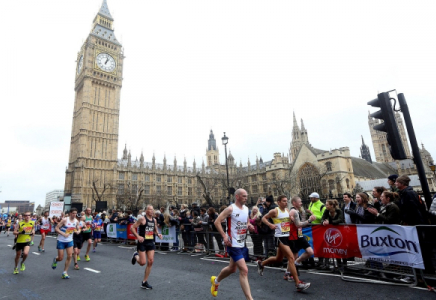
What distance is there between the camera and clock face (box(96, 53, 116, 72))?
216 feet

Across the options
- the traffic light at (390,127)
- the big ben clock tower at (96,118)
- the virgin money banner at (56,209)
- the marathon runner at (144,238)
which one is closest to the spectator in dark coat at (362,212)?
the traffic light at (390,127)

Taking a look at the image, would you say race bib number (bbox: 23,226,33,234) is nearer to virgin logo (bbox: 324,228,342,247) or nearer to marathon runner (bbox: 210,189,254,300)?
marathon runner (bbox: 210,189,254,300)

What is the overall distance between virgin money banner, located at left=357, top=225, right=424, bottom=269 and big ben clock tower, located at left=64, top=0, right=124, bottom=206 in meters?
58.6

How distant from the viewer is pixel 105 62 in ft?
220

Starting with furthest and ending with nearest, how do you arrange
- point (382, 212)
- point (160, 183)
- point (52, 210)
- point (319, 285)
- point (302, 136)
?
point (302, 136)
point (160, 183)
point (52, 210)
point (382, 212)
point (319, 285)

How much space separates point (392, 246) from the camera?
19.1 feet

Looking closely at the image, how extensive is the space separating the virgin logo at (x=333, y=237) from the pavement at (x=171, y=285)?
2.66 ft

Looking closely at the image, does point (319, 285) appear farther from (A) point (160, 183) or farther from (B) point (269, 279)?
(A) point (160, 183)

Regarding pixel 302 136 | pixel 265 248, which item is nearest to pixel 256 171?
pixel 302 136

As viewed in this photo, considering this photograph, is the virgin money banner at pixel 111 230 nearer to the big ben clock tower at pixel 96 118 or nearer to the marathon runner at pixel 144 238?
the marathon runner at pixel 144 238

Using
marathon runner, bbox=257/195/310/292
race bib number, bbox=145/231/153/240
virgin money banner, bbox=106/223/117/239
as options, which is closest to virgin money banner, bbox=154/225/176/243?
virgin money banner, bbox=106/223/117/239

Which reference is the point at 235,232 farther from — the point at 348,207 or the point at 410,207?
the point at 348,207

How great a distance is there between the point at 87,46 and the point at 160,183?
40.1m

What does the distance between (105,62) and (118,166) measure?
2815 centimetres
